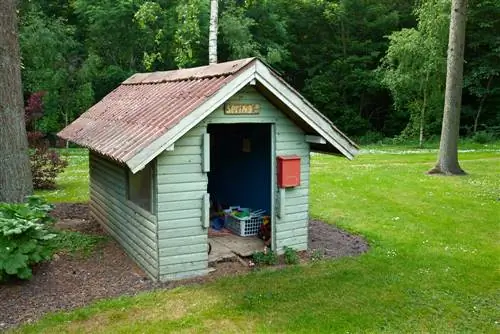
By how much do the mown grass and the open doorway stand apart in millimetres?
4385

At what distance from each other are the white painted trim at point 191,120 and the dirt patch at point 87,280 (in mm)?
1918

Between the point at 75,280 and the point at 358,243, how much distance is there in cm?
507

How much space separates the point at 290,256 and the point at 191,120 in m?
2.88

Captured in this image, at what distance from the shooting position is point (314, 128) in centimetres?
806

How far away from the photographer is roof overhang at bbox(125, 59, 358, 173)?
21.9ft

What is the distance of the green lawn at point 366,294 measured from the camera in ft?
20.3

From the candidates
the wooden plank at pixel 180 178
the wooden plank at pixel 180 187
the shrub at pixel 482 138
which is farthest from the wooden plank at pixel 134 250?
the shrub at pixel 482 138

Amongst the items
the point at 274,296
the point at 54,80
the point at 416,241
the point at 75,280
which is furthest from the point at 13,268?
the point at 54,80

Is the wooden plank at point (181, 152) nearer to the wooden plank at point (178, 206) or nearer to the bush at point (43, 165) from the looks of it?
the wooden plank at point (178, 206)

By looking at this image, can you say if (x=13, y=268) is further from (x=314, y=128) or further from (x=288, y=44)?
(x=288, y=44)

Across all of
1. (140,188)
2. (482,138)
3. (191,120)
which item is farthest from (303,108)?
(482,138)

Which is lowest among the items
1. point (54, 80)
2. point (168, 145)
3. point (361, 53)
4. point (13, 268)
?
point (13, 268)

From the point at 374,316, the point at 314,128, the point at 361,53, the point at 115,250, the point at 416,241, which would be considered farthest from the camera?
the point at 361,53

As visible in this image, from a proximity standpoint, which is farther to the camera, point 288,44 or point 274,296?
point 288,44
